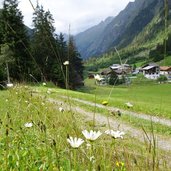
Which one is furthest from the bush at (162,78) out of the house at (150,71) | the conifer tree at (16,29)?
the conifer tree at (16,29)

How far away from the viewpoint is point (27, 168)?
3.17m

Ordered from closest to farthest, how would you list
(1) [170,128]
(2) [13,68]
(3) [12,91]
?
(3) [12,91]
(1) [170,128]
(2) [13,68]

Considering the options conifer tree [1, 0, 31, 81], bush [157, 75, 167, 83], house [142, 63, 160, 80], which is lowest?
bush [157, 75, 167, 83]

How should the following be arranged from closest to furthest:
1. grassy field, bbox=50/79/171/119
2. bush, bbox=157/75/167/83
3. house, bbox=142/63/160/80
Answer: grassy field, bbox=50/79/171/119, house, bbox=142/63/160/80, bush, bbox=157/75/167/83

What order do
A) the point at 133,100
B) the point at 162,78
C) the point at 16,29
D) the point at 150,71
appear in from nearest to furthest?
the point at 133,100 < the point at 150,71 < the point at 16,29 < the point at 162,78

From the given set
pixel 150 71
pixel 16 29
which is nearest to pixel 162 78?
pixel 16 29

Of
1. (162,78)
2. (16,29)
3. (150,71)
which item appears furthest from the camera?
(162,78)

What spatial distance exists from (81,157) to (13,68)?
38.4m

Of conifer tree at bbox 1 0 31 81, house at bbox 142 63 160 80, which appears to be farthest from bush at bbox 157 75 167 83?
conifer tree at bbox 1 0 31 81

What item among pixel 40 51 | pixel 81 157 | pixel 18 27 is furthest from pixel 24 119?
pixel 40 51

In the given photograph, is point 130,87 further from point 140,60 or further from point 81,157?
point 140,60

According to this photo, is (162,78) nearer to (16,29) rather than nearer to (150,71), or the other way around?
(16,29)

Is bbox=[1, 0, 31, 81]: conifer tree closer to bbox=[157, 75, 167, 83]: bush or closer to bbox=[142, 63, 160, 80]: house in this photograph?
bbox=[142, 63, 160, 80]: house

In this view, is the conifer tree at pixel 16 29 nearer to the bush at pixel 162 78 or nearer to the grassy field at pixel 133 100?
the grassy field at pixel 133 100
